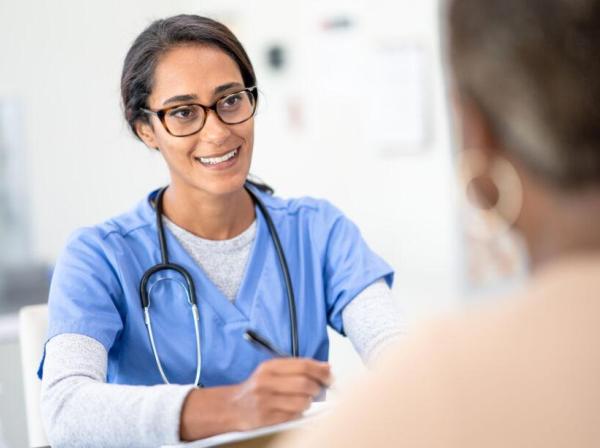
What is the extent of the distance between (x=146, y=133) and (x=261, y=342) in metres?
0.44

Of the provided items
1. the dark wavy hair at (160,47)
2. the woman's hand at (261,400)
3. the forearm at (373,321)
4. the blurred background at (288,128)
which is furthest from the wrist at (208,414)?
the blurred background at (288,128)

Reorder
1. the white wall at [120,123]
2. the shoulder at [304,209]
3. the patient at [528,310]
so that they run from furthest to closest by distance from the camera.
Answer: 1. the white wall at [120,123]
2. the shoulder at [304,209]
3. the patient at [528,310]

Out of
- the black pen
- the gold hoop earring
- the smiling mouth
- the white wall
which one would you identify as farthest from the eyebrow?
the white wall

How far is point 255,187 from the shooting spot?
1.64 metres

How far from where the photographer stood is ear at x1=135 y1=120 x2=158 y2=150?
5.08 feet

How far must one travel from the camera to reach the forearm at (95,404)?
1110mm

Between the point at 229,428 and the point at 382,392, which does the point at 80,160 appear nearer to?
the point at 229,428

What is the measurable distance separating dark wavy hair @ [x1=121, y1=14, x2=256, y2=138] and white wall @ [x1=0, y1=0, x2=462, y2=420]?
1940 millimetres

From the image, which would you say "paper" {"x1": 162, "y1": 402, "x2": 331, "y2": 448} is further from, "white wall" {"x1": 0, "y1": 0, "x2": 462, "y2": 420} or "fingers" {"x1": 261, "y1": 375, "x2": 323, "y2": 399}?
"white wall" {"x1": 0, "y1": 0, "x2": 462, "y2": 420}

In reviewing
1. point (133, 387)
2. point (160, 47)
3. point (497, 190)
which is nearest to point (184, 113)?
point (160, 47)

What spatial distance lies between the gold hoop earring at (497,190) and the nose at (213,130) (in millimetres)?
929

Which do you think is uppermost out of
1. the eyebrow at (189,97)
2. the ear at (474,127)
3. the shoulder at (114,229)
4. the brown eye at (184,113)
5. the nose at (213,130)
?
the eyebrow at (189,97)

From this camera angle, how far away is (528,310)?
463 millimetres

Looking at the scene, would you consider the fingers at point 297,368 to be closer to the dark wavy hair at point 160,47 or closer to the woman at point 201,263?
the woman at point 201,263
